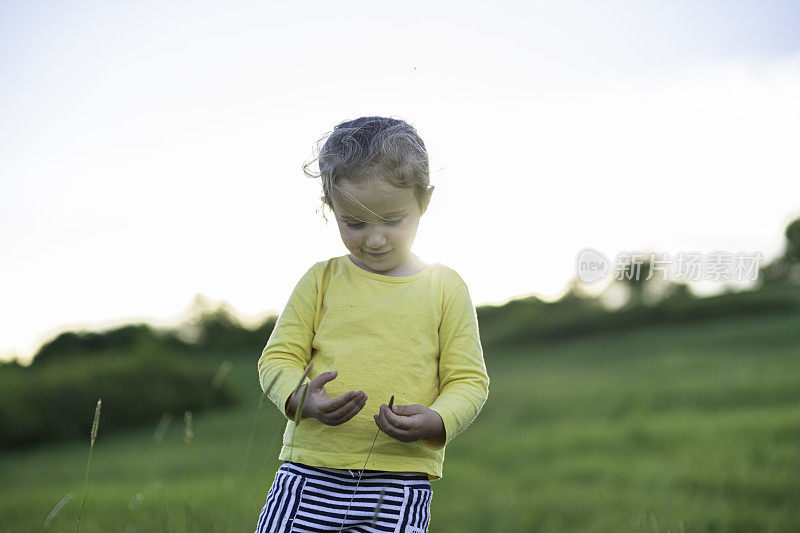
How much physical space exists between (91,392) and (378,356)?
2350 cm

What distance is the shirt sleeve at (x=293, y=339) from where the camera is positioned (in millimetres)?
2559

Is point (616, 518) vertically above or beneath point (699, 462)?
beneath

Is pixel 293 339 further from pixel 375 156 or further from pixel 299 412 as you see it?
pixel 375 156

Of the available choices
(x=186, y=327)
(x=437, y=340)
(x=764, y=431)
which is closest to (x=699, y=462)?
(x=764, y=431)

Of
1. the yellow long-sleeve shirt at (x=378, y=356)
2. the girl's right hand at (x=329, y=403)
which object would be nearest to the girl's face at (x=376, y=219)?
the yellow long-sleeve shirt at (x=378, y=356)

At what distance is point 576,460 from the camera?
11.1m

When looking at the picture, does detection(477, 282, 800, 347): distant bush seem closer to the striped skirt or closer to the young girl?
the young girl

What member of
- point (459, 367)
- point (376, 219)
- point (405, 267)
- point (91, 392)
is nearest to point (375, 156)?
point (376, 219)

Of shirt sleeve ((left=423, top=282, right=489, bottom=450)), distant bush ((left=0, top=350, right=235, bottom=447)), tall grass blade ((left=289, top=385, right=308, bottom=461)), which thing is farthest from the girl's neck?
distant bush ((left=0, top=350, right=235, bottom=447))

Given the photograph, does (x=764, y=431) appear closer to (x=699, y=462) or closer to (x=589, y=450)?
(x=699, y=462)

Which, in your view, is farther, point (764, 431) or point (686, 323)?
point (686, 323)

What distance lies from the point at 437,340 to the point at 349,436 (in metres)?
0.50

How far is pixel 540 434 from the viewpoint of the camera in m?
14.2

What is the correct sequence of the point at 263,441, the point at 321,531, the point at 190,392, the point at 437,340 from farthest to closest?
the point at 190,392 → the point at 263,441 → the point at 437,340 → the point at 321,531
